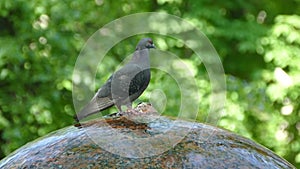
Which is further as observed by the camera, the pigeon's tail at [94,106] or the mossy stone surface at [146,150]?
the pigeon's tail at [94,106]

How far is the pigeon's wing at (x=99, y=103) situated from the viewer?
13.7 feet

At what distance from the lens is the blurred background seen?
8.91 meters

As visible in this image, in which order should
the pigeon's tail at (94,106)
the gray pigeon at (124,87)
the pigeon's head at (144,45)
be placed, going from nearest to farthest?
the pigeon's tail at (94,106), the gray pigeon at (124,87), the pigeon's head at (144,45)

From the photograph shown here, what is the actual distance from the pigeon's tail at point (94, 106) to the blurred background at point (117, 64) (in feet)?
13.2

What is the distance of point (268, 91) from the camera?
376 inches

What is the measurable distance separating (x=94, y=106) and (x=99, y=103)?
0.06 metres

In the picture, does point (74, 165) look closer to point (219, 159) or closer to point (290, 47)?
point (219, 159)

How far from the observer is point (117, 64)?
924cm

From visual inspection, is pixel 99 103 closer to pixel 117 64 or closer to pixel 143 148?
pixel 143 148

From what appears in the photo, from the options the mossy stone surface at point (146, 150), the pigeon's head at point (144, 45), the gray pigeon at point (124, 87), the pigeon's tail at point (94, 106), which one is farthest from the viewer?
the pigeon's head at point (144, 45)

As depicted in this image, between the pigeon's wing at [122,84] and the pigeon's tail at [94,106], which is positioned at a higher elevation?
the pigeon's wing at [122,84]

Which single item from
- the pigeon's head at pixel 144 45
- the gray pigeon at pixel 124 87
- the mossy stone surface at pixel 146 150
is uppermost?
the pigeon's head at pixel 144 45

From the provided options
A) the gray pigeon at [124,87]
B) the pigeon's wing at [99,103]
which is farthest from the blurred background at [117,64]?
the pigeon's wing at [99,103]

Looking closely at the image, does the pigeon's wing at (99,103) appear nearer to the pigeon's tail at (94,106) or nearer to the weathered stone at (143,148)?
the pigeon's tail at (94,106)
